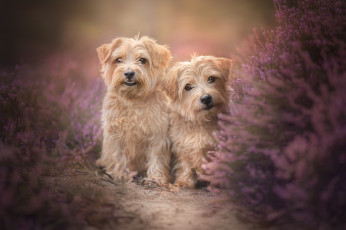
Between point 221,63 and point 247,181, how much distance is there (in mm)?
1749

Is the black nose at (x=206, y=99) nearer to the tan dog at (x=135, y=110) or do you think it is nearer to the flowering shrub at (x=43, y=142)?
the tan dog at (x=135, y=110)

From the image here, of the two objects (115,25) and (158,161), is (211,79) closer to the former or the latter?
(158,161)

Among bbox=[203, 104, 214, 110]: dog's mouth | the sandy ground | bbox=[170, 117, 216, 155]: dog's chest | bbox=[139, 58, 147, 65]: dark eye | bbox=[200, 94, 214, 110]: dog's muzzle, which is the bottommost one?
the sandy ground

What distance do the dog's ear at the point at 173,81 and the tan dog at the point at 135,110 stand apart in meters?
0.19

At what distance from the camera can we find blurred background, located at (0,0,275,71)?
17.9 feet

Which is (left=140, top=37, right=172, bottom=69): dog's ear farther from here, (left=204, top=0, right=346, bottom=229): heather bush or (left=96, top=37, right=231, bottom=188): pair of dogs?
(left=204, top=0, right=346, bottom=229): heather bush

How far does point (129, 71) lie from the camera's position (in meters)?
3.86

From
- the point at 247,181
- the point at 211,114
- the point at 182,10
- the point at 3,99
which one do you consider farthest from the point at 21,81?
the point at 182,10

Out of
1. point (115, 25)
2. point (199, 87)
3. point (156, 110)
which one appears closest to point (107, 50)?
point (156, 110)

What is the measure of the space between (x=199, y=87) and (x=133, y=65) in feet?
2.98

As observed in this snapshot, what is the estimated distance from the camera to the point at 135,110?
396 centimetres

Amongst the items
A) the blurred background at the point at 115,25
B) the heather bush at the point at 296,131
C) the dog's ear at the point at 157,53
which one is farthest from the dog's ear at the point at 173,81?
the blurred background at the point at 115,25

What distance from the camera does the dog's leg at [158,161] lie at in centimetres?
400

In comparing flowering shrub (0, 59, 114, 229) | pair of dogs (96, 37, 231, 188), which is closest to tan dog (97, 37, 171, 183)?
pair of dogs (96, 37, 231, 188)
